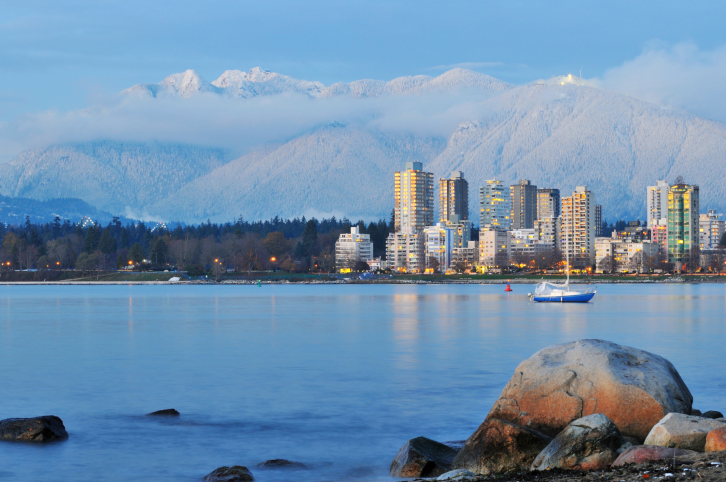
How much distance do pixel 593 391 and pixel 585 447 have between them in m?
2.50

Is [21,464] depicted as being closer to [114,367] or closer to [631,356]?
[631,356]

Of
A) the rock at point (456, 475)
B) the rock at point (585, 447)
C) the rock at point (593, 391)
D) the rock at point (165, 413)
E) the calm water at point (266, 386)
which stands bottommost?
the calm water at point (266, 386)

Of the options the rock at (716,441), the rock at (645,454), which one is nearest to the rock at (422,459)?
the rock at (645,454)

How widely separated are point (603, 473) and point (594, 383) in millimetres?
3873

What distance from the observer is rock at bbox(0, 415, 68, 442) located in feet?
69.3

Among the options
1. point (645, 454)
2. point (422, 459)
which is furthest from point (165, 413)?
point (645, 454)

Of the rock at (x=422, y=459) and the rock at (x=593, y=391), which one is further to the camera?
the rock at (x=593, y=391)

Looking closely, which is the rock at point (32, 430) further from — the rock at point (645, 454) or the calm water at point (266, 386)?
the rock at point (645, 454)

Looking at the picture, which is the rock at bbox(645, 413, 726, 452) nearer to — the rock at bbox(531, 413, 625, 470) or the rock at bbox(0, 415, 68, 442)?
the rock at bbox(531, 413, 625, 470)

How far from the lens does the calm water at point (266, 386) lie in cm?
2006

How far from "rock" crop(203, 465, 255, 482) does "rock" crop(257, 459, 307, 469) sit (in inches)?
40.8

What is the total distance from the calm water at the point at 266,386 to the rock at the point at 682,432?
5.73 metres

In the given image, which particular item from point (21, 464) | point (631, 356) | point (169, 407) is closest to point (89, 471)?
point (21, 464)

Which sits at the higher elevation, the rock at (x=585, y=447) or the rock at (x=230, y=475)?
the rock at (x=585, y=447)
